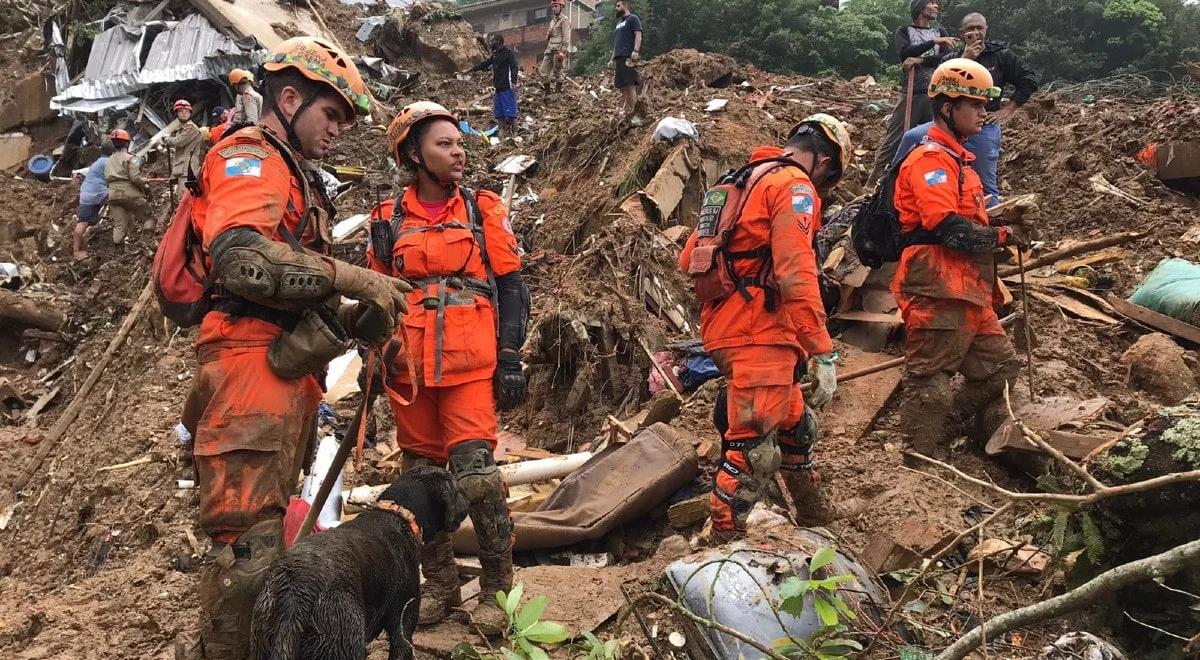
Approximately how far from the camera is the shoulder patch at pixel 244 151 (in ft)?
9.39

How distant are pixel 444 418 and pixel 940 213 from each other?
9.72 ft

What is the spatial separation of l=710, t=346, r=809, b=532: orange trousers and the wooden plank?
3450 millimetres

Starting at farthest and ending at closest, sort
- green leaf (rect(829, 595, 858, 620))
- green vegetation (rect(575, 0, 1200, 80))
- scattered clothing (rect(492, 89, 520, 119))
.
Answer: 1. green vegetation (rect(575, 0, 1200, 80))
2. scattered clothing (rect(492, 89, 520, 119))
3. green leaf (rect(829, 595, 858, 620))

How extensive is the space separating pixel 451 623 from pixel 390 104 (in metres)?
14.4

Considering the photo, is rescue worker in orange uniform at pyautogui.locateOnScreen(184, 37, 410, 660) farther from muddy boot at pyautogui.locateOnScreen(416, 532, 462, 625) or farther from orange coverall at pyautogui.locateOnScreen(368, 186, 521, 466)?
→ muddy boot at pyautogui.locateOnScreen(416, 532, 462, 625)

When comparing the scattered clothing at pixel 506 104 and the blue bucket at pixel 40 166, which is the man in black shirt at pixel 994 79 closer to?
the scattered clothing at pixel 506 104

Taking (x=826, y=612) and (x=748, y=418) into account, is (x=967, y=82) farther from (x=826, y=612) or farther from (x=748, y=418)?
(x=826, y=612)

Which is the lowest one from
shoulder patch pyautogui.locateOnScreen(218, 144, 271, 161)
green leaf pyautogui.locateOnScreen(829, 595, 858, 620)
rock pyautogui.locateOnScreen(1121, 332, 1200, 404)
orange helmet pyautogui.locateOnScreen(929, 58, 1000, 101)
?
rock pyautogui.locateOnScreen(1121, 332, 1200, 404)

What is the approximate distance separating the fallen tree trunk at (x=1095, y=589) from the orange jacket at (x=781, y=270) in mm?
1960

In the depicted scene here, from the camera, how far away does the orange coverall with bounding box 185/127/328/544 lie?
282cm

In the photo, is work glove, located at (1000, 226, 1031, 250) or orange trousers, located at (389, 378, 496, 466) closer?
orange trousers, located at (389, 378, 496, 466)

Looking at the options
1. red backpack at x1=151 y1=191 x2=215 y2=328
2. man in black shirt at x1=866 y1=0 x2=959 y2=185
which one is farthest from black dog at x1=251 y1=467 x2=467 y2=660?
man in black shirt at x1=866 y1=0 x2=959 y2=185

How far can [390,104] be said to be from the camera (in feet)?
54.2

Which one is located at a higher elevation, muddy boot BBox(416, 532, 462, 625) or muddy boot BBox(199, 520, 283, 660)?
muddy boot BBox(199, 520, 283, 660)
